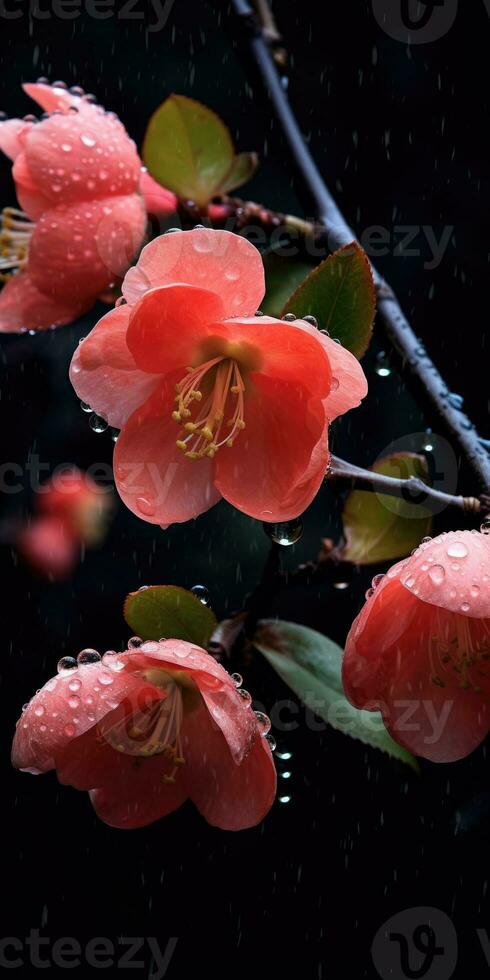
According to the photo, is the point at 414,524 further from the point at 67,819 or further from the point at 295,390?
the point at 67,819

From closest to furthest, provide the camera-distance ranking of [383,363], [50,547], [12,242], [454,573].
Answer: [454,573]
[383,363]
[12,242]
[50,547]

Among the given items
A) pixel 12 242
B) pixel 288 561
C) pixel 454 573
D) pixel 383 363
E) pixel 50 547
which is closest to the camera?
pixel 454 573

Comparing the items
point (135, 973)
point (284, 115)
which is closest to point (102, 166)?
point (284, 115)

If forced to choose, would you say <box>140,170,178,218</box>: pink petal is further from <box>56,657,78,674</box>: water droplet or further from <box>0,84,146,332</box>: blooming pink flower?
<box>56,657,78,674</box>: water droplet

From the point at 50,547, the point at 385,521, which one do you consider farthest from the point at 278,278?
the point at 50,547
